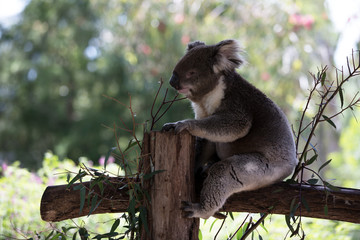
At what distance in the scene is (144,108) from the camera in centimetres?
818

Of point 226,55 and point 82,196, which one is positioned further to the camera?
point 226,55

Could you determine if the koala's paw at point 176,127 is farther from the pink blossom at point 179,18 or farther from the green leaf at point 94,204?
the pink blossom at point 179,18

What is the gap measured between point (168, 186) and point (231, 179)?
1.18ft

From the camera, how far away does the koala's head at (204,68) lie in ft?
8.53

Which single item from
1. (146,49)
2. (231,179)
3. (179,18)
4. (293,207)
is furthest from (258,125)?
(146,49)

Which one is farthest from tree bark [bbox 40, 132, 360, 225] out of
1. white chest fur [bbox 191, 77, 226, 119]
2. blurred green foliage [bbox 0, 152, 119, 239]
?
blurred green foliage [bbox 0, 152, 119, 239]

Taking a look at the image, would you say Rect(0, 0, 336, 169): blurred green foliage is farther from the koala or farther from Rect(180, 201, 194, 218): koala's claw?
Rect(180, 201, 194, 218): koala's claw

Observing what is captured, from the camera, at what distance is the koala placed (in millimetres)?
2309

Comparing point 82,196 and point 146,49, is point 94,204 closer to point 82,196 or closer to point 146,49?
point 82,196

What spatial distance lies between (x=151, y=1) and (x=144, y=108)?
6.79ft

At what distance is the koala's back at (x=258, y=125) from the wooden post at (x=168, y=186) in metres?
0.54

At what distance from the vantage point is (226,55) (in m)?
2.63

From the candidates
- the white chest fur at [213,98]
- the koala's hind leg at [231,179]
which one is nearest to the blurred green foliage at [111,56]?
the white chest fur at [213,98]

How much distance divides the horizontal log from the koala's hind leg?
0.07 m
